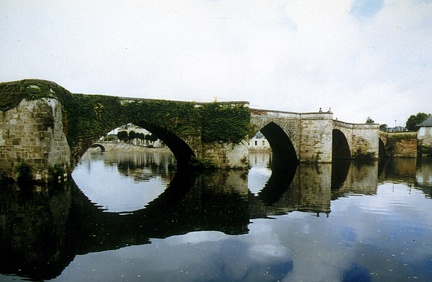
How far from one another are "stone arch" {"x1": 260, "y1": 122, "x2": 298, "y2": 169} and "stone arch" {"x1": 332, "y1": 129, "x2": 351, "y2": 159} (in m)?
9.30

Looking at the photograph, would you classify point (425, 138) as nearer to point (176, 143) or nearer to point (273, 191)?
point (176, 143)

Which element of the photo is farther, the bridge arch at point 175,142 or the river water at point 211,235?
the bridge arch at point 175,142

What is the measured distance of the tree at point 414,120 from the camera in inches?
3051

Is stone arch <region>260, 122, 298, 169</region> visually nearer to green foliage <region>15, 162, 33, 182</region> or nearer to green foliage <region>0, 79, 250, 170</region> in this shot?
green foliage <region>0, 79, 250, 170</region>

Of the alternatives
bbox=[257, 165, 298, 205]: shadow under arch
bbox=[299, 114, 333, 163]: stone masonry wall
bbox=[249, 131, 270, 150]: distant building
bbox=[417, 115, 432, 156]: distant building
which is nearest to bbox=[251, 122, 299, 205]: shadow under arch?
bbox=[299, 114, 333, 163]: stone masonry wall

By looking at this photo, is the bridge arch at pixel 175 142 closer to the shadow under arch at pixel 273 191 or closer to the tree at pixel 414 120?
the shadow under arch at pixel 273 191

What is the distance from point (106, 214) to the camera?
10.6 meters

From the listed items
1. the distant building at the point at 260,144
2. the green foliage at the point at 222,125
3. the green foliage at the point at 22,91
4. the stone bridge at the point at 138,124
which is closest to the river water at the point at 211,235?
the stone bridge at the point at 138,124

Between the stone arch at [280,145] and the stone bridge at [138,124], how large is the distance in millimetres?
114

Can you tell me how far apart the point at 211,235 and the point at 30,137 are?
11.6 metres

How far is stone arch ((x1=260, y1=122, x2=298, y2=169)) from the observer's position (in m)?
32.3

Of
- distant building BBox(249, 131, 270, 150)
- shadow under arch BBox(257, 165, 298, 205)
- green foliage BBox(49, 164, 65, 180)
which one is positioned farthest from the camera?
distant building BBox(249, 131, 270, 150)

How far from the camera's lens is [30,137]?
15.3 m

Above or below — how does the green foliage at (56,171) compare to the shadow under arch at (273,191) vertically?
above
